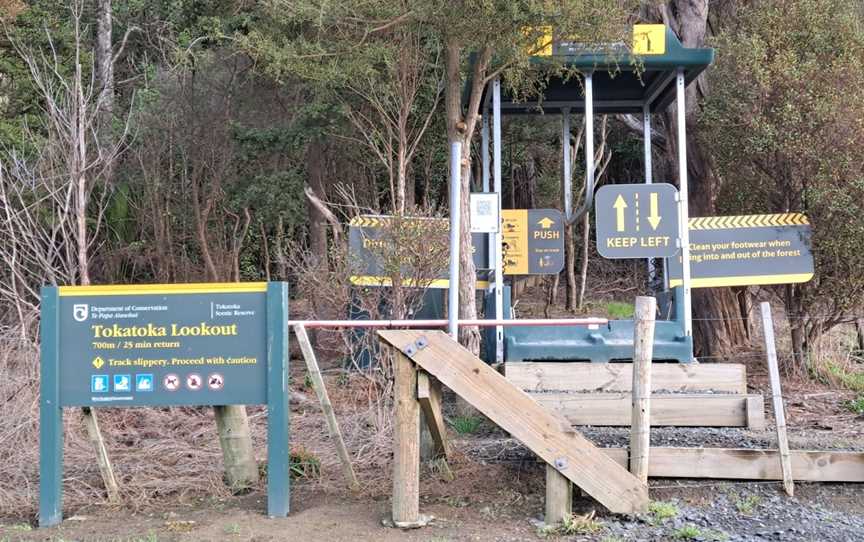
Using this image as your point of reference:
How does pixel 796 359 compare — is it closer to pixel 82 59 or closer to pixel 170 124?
pixel 170 124

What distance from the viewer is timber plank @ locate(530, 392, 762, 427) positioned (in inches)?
344

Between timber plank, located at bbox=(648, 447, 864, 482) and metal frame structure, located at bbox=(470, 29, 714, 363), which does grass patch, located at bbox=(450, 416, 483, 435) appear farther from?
timber plank, located at bbox=(648, 447, 864, 482)

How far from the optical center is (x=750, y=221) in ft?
37.4

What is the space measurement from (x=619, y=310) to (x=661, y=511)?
1292cm

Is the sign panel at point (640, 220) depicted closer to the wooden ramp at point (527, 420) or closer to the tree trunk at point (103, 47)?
the wooden ramp at point (527, 420)

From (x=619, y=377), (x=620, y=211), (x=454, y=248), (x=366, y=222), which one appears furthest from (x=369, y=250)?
(x=454, y=248)

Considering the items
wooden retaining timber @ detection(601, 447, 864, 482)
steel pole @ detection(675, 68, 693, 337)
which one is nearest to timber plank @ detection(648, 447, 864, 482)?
wooden retaining timber @ detection(601, 447, 864, 482)

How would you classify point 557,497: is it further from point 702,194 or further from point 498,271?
point 702,194

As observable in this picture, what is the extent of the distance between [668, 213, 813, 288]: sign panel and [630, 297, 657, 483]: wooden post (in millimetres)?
5206

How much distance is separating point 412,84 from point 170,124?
17.6 feet

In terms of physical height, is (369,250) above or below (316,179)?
below

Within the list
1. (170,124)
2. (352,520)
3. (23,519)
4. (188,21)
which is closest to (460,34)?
(352,520)

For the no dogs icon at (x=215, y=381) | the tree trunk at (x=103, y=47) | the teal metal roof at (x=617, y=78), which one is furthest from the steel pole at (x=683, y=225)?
the tree trunk at (x=103, y=47)

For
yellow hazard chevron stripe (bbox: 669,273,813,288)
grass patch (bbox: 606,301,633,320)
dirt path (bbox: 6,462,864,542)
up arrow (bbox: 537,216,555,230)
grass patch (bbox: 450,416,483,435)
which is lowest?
dirt path (bbox: 6,462,864,542)
